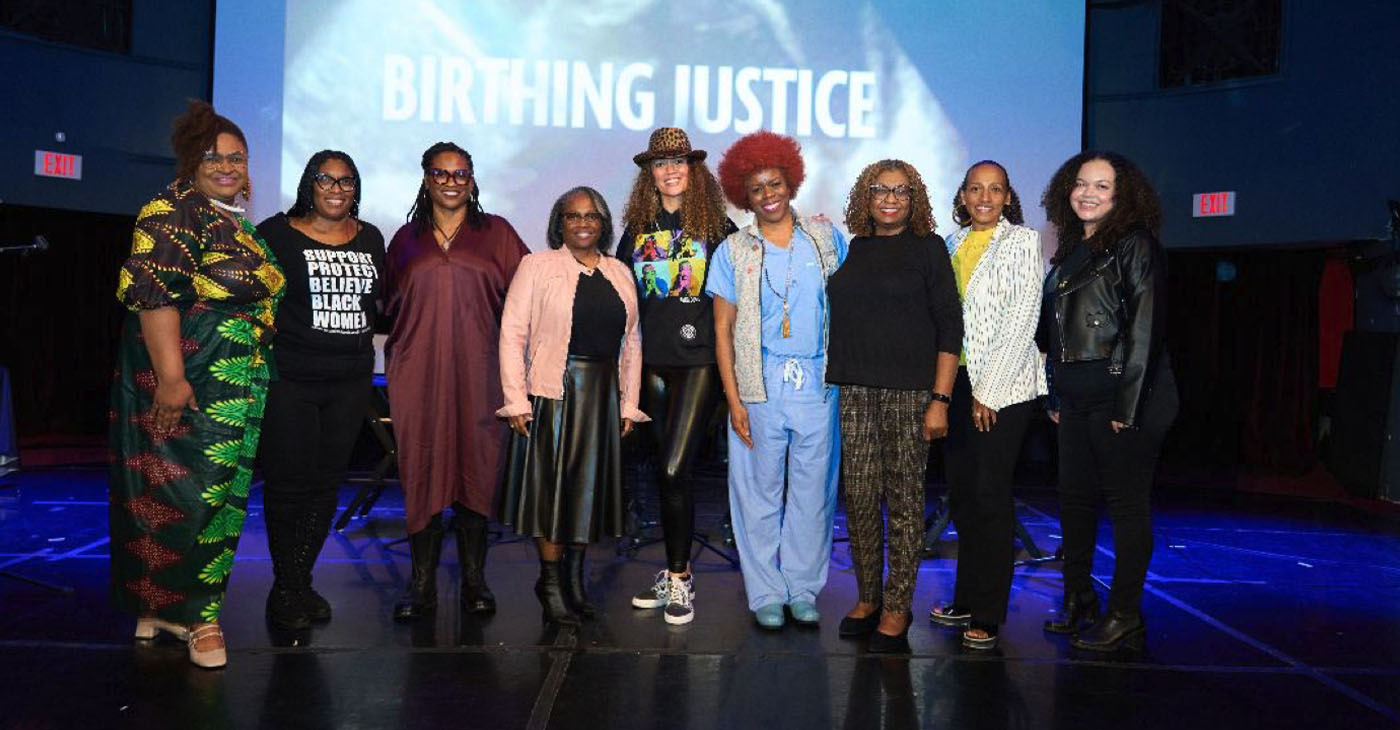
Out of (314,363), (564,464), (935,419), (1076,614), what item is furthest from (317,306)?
(1076,614)

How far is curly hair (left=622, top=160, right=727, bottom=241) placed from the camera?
3.42 metres

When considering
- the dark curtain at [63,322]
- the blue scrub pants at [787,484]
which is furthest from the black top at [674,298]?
the dark curtain at [63,322]

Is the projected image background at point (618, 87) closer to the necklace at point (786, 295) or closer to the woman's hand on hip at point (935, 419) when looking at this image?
the necklace at point (786, 295)

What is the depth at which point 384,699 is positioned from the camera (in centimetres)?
261

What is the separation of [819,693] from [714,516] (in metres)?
3.27

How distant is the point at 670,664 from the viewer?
2971 mm

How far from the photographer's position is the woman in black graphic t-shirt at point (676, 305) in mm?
3375

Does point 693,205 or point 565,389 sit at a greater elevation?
point 693,205

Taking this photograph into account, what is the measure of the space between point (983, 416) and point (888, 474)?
330mm

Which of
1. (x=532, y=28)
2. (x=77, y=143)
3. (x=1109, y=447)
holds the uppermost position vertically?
(x=532, y=28)

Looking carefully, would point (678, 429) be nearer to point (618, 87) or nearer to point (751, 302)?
point (751, 302)

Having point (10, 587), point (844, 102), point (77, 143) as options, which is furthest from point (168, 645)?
point (77, 143)

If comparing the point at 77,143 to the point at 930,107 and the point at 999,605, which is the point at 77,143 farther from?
the point at 999,605

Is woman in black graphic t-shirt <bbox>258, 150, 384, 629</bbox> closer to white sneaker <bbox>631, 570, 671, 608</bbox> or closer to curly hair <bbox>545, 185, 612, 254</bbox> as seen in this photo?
curly hair <bbox>545, 185, 612, 254</bbox>
